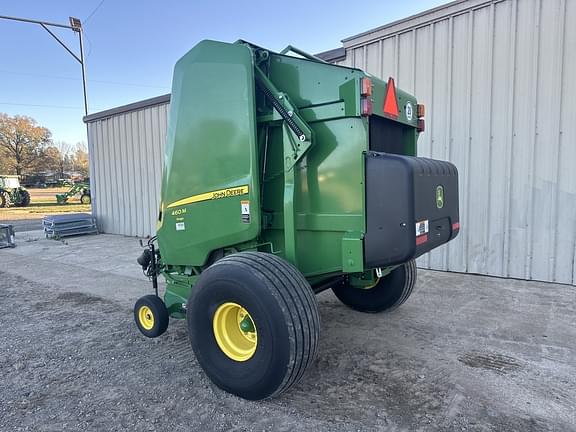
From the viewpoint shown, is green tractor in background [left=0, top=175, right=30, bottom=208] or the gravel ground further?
green tractor in background [left=0, top=175, right=30, bottom=208]

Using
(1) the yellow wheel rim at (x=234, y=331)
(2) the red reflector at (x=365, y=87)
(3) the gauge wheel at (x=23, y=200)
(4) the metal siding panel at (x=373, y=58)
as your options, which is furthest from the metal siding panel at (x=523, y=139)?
(3) the gauge wheel at (x=23, y=200)

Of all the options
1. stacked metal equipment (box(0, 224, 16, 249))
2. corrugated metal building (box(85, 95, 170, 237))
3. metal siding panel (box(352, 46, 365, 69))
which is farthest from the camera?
corrugated metal building (box(85, 95, 170, 237))

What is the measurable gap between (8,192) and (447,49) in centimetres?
2367

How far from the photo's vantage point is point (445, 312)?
409cm

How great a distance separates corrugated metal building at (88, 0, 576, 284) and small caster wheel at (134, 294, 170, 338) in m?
4.15

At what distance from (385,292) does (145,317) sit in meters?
2.19

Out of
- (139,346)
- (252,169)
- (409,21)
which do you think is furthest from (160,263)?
(409,21)

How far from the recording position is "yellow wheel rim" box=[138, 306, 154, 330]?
11.1 feet

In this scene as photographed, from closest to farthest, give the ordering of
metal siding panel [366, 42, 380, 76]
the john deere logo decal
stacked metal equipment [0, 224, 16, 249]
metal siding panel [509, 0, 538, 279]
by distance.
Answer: the john deere logo decal < metal siding panel [509, 0, 538, 279] < metal siding panel [366, 42, 380, 76] < stacked metal equipment [0, 224, 16, 249]

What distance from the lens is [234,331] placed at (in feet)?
8.77

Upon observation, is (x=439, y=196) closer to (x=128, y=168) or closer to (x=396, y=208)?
(x=396, y=208)

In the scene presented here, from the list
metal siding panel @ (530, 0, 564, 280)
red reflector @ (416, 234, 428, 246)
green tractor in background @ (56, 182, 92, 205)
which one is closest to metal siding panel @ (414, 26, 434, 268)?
metal siding panel @ (530, 0, 564, 280)

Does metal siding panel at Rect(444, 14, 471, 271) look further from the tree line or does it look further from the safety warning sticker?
the tree line

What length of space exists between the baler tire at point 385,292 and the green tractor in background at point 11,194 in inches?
921
